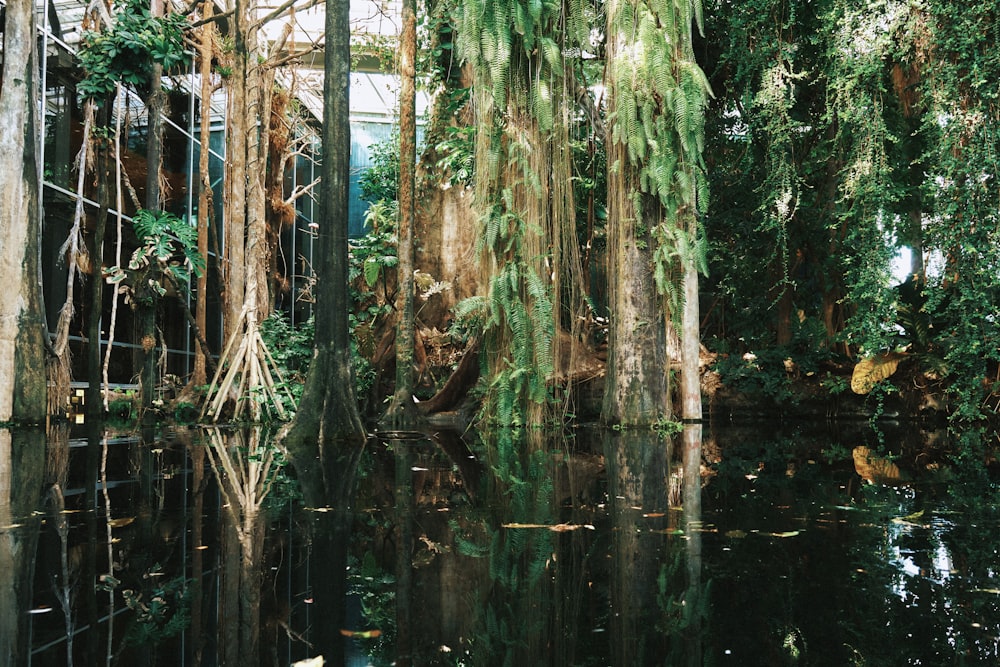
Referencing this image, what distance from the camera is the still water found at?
1.72 m

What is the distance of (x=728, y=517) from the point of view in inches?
128

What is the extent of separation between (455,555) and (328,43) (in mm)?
5555

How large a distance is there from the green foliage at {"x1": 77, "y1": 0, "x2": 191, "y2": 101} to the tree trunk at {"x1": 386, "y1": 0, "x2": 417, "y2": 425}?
280cm

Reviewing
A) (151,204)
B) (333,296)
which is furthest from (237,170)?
(333,296)

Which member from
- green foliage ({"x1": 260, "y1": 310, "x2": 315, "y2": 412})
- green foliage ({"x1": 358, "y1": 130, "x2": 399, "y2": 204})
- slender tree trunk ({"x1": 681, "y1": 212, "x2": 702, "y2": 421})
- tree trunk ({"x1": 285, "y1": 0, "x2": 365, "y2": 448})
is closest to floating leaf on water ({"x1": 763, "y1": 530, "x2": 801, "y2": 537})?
tree trunk ({"x1": 285, "y1": 0, "x2": 365, "y2": 448})

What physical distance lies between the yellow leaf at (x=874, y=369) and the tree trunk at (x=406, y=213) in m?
6.15

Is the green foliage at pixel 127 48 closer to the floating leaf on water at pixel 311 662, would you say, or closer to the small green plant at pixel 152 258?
the small green plant at pixel 152 258

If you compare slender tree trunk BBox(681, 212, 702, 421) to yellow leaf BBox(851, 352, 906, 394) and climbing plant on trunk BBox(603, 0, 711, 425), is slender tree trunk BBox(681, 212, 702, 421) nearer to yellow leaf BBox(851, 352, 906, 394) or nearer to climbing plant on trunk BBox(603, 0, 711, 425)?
climbing plant on trunk BBox(603, 0, 711, 425)

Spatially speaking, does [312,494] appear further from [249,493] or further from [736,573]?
[736,573]

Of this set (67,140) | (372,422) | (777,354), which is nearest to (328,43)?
(372,422)

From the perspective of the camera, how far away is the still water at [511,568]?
5.64ft

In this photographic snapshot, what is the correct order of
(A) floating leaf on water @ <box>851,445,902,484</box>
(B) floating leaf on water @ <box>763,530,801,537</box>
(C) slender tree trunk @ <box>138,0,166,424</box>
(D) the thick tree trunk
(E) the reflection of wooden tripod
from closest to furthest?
1. (B) floating leaf on water @ <box>763,530,801,537</box>
2. (A) floating leaf on water @ <box>851,445,902,484</box>
3. (D) the thick tree trunk
4. (E) the reflection of wooden tripod
5. (C) slender tree trunk @ <box>138,0,166,424</box>

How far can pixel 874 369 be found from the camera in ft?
35.0

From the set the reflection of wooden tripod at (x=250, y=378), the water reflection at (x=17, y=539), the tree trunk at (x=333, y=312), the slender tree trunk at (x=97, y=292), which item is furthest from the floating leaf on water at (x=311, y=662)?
the slender tree trunk at (x=97, y=292)
